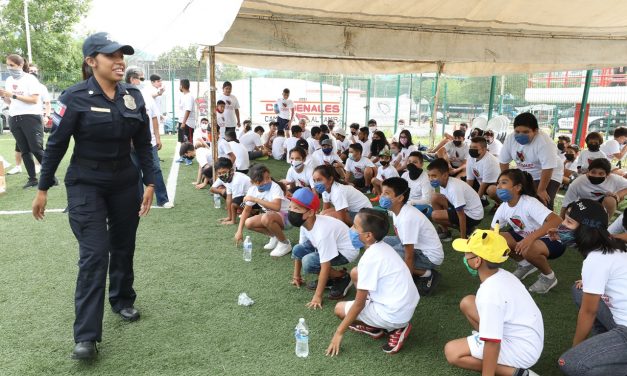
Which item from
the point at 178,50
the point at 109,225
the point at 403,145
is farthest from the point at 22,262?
the point at 178,50

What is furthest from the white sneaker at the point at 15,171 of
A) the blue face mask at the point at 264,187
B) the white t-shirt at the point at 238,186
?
the blue face mask at the point at 264,187

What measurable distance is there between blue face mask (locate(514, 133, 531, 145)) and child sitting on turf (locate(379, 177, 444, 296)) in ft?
6.18

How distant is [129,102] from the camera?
277 centimetres

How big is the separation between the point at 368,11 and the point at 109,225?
3.80m

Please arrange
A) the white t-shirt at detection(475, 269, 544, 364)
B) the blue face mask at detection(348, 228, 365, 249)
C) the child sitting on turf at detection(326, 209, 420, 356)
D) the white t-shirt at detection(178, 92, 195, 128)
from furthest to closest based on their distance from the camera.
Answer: the white t-shirt at detection(178, 92, 195, 128) < the blue face mask at detection(348, 228, 365, 249) < the child sitting on turf at detection(326, 209, 420, 356) < the white t-shirt at detection(475, 269, 544, 364)

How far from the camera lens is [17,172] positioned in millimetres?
8344

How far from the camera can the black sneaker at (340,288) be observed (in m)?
3.69

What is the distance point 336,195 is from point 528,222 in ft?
6.08

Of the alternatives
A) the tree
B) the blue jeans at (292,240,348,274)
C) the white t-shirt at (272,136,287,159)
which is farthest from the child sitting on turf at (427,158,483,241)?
the tree

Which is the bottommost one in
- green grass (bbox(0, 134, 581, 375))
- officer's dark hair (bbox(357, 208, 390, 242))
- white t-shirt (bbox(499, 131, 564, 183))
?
green grass (bbox(0, 134, 581, 375))

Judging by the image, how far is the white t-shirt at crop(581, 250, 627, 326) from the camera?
96.3 inches

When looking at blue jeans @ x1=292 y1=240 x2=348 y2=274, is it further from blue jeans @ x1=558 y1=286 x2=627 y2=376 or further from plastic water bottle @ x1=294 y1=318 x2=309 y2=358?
blue jeans @ x1=558 y1=286 x2=627 y2=376

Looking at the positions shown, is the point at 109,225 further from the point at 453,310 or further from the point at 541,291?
the point at 541,291

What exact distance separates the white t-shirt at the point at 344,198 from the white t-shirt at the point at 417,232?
1032mm
